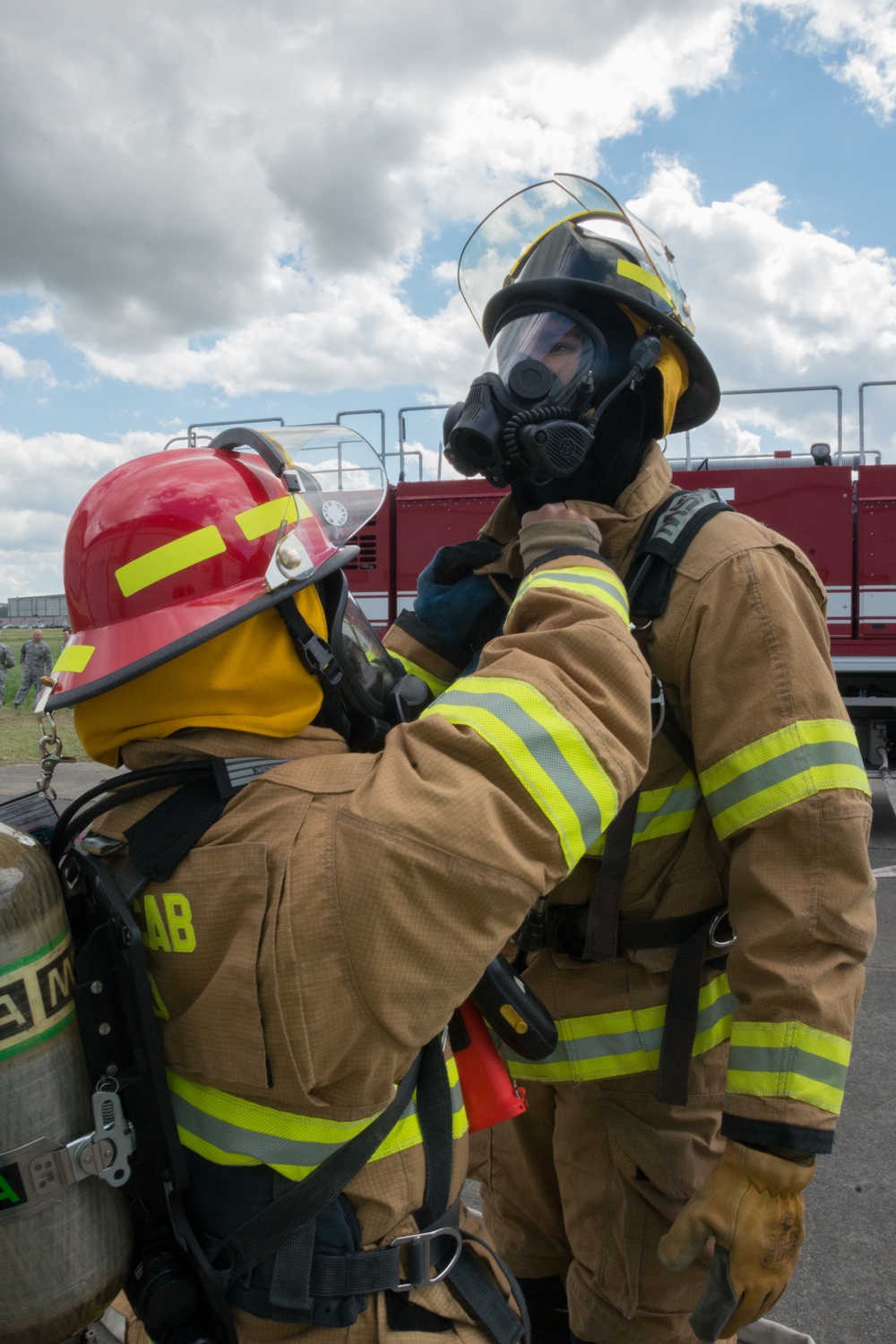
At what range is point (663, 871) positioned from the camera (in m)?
1.52

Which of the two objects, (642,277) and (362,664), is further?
(642,277)

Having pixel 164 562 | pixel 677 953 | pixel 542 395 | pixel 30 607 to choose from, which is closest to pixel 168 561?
pixel 164 562

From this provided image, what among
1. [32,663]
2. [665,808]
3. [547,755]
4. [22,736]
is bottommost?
[22,736]

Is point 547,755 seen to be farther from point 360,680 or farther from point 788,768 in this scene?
point 788,768

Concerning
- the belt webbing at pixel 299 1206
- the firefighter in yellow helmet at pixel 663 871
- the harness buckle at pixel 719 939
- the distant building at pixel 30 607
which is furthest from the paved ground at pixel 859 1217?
the distant building at pixel 30 607

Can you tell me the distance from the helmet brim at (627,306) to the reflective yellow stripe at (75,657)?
1098 millimetres

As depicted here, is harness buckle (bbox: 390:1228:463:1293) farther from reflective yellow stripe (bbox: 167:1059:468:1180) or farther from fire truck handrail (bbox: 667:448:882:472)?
fire truck handrail (bbox: 667:448:882:472)

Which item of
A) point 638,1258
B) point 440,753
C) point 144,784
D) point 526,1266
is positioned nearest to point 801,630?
point 440,753

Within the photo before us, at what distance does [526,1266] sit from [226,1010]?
1277mm

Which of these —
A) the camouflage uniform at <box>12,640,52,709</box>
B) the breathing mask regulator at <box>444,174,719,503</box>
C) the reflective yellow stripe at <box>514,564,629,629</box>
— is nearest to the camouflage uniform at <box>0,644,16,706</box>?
the camouflage uniform at <box>12,640,52,709</box>

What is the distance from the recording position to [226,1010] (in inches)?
37.7

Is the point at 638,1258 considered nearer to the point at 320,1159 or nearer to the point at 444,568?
the point at 320,1159

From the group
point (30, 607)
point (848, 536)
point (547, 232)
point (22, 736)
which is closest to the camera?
point (547, 232)

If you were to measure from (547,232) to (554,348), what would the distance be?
1.09 ft
